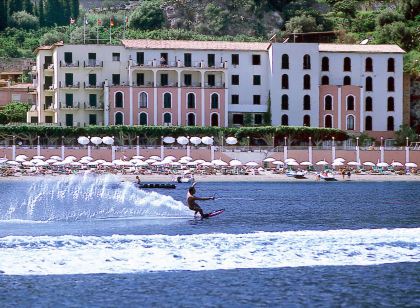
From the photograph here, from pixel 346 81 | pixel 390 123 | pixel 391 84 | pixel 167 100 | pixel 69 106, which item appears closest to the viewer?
pixel 69 106

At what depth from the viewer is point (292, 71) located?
4055 inches

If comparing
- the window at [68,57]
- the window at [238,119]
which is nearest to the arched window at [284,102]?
the window at [238,119]

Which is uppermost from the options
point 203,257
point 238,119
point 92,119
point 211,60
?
point 211,60

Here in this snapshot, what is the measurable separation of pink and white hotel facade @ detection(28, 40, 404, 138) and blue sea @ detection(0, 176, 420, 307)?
50.0 meters

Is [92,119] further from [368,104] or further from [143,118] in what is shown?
[368,104]

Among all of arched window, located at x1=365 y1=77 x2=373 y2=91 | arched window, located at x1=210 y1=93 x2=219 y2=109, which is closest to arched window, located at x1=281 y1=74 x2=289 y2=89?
arched window, located at x1=210 y1=93 x2=219 y2=109

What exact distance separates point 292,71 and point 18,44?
244 feet

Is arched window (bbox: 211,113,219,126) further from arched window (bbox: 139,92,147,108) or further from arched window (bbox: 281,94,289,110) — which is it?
arched window (bbox: 139,92,147,108)

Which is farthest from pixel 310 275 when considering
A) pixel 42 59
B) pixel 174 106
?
pixel 42 59

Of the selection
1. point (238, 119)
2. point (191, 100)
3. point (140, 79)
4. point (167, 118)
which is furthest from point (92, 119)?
point (238, 119)

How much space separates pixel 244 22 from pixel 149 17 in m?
14.8

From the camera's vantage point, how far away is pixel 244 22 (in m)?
149

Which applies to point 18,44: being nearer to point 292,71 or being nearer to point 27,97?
point 27,97

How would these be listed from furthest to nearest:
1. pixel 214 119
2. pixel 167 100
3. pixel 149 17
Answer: pixel 149 17
pixel 214 119
pixel 167 100
